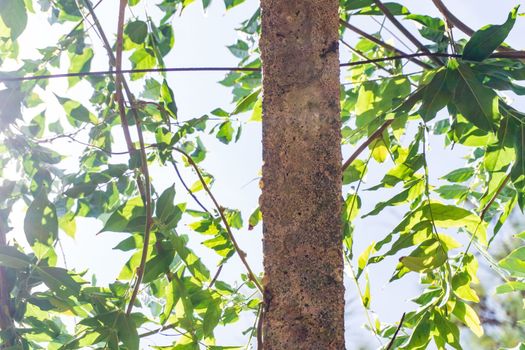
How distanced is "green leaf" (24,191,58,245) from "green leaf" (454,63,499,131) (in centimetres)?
42

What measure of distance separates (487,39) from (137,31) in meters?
0.50

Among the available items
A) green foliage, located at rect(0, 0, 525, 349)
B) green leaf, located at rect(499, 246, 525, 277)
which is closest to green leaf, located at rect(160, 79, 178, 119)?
green foliage, located at rect(0, 0, 525, 349)

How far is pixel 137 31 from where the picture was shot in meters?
1.00

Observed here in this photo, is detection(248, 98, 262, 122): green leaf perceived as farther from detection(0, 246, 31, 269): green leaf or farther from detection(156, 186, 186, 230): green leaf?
detection(0, 246, 31, 269): green leaf

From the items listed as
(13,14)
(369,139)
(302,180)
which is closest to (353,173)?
(369,139)

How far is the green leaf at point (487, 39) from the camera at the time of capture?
67 cm

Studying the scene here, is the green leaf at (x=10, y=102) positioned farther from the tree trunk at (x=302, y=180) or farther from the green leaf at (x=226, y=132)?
the tree trunk at (x=302, y=180)

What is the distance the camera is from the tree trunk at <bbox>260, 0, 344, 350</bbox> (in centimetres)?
56

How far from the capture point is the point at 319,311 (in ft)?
1.82

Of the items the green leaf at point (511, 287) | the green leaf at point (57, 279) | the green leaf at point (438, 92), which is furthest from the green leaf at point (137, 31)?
the green leaf at point (511, 287)

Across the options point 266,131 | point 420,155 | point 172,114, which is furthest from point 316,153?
point 172,114

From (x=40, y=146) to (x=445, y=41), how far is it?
2.47 feet

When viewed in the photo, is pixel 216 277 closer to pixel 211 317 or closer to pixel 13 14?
pixel 211 317

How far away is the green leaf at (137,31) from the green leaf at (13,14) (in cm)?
20
